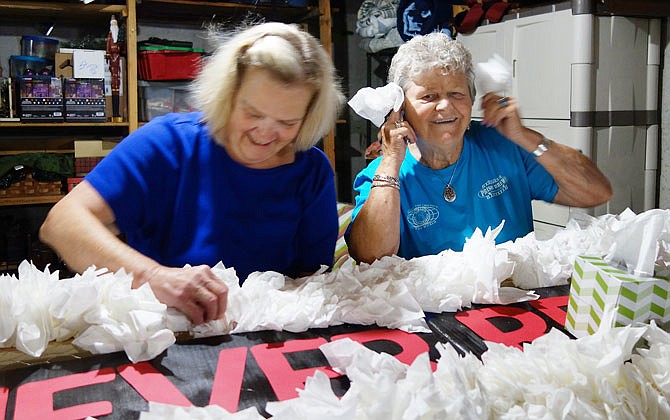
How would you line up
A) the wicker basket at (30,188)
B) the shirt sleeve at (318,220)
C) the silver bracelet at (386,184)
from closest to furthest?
the shirt sleeve at (318,220) → the silver bracelet at (386,184) → the wicker basket at (30,188)

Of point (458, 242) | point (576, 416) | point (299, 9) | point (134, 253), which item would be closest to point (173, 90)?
point (299, 9)

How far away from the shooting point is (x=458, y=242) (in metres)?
1.80

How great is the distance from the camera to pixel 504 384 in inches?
32.3

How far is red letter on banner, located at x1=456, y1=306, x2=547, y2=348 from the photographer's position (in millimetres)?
1063

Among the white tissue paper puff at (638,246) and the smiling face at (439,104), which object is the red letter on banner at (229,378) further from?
the smiling face at (439,104)

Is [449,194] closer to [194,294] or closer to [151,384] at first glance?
[194,294]

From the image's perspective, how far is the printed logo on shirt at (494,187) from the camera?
1.86m

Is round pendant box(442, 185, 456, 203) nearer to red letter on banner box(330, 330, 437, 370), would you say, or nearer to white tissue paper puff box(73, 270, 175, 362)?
red letter on banner box(330, 330, 437, 370)

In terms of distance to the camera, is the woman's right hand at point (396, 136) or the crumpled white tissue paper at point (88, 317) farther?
the woman's right hand at point (396, 136)

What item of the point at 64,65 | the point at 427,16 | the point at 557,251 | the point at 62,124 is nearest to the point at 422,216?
the point at 557,251

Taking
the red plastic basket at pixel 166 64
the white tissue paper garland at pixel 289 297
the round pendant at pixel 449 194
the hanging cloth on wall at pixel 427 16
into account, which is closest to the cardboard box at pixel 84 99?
the red plastic basket at pixel 166 64

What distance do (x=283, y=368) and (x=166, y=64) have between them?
10.6 feet

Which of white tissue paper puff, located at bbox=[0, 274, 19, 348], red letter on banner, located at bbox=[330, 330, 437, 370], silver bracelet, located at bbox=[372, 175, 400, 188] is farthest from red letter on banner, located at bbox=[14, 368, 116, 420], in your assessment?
silver bracelet, located at bbox=[372, 175, 400, 188]

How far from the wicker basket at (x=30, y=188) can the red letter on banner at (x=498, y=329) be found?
3181mm
